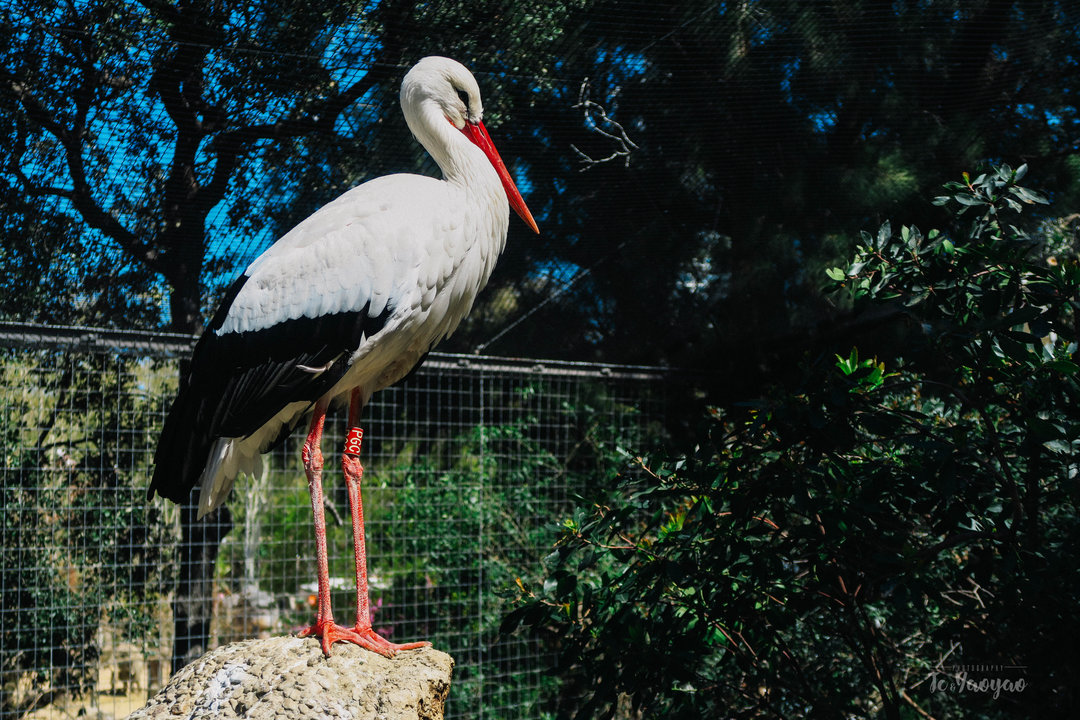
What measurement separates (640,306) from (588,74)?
1.37 metres

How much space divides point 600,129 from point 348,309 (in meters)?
1.31

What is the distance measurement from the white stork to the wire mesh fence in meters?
1.11

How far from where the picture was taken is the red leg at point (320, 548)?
7.09ft

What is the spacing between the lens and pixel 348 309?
222 centimetres

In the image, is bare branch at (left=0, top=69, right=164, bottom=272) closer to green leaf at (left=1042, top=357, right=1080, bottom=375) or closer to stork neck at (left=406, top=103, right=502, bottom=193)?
stork neck at (left=406, top=103, right=502, bottom=193)

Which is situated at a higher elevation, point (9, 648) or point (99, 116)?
point (99, 116)

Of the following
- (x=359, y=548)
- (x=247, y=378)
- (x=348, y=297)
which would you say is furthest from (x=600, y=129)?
(x=359, y=548)

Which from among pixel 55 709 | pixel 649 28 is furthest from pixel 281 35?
pixel 55 709

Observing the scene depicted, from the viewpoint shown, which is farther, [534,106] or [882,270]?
[534,106]

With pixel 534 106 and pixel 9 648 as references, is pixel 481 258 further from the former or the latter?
pixel 9 648

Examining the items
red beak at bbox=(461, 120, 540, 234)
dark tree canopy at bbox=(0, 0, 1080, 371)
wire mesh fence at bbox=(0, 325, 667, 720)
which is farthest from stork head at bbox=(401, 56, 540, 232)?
wire mesh fence at bbox=(0, 325, 667, 720)

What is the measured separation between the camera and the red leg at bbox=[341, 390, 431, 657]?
2.22 metres

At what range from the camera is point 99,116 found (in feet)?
8.80

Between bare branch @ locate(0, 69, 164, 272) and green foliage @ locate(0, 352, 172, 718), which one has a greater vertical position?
bare branch @ locate(0, 69, 164, 272)
